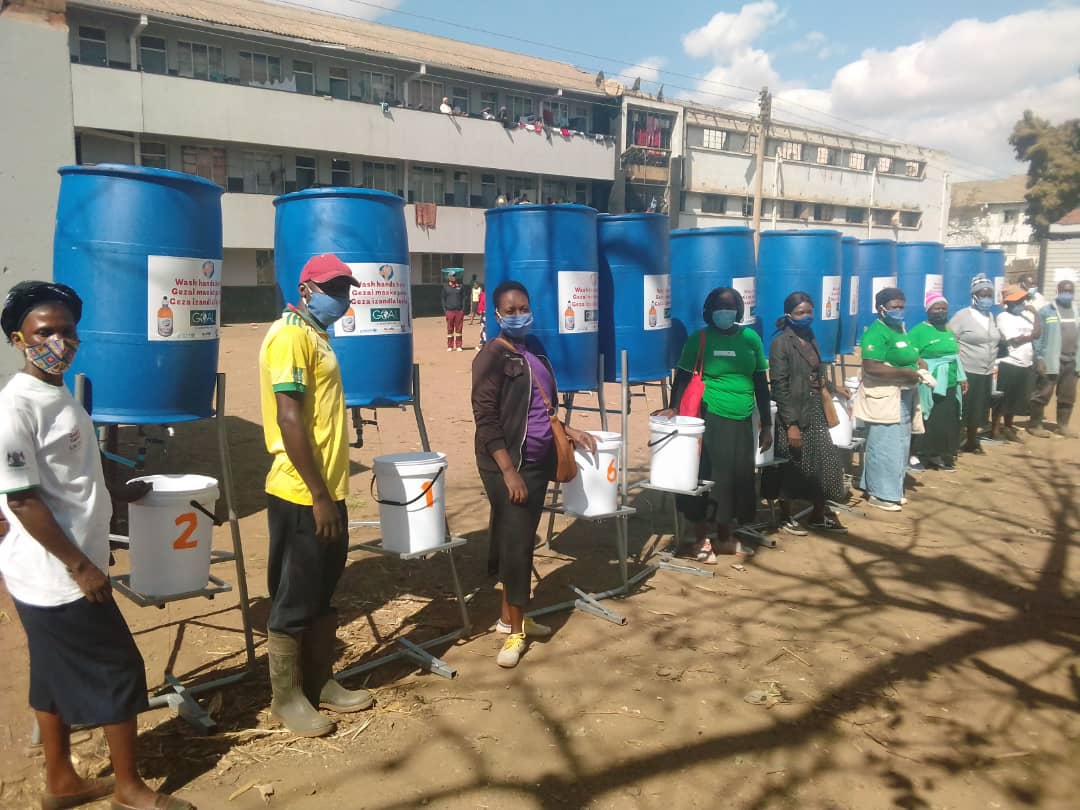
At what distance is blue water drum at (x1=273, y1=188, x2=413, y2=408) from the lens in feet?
12.7

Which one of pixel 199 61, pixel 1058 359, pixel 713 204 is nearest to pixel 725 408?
pixel 1058 359

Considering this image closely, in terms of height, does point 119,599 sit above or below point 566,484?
below

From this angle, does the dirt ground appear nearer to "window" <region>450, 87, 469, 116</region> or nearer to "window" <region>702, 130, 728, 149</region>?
"window" <region>450, 87, 469, 116</region>

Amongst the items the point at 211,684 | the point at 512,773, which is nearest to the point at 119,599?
the point at 211,684

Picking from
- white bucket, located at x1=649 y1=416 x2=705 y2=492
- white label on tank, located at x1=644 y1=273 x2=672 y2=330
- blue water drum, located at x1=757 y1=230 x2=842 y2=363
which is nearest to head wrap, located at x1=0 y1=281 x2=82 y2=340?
white bucket, located at x1=649 y1=416 x2=705 y2=492

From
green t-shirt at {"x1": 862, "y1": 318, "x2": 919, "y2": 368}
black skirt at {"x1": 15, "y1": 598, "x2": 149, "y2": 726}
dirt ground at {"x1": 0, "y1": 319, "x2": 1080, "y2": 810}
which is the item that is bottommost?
dirt ground at {"x1": 0, "y1": 319, "x2": 1080, "y2": 810}

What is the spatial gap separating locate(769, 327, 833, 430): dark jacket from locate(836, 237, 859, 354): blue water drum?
1915mm

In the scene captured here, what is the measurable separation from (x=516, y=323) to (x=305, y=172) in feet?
75.6

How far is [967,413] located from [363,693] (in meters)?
7.55

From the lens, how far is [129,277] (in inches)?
137

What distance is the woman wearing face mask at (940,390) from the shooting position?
24.2 feet

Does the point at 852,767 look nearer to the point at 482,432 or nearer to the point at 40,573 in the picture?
the point at 482,432

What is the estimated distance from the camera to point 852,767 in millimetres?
2973

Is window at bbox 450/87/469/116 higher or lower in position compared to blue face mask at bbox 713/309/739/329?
higher
